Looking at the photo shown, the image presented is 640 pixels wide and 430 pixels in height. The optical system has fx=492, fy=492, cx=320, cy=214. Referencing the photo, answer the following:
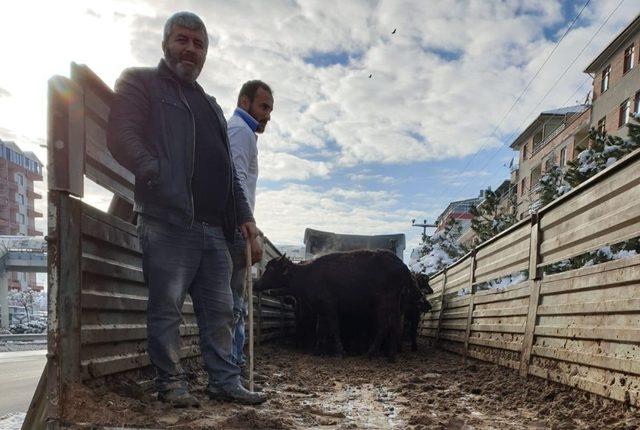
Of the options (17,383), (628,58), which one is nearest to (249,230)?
(17,383)

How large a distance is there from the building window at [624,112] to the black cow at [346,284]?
2292 centimetres

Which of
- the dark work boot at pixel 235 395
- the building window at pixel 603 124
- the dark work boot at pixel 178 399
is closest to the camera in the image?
A: the dark work boot at pixel 178 399

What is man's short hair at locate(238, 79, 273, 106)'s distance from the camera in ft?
13.8

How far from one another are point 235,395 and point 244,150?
5.92 ft

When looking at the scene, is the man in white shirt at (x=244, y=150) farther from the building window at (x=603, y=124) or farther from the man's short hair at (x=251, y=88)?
the building window at (x=603, y=124)

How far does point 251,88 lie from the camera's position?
4.22 metres

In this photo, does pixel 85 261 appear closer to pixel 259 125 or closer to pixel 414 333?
pixel 259 125

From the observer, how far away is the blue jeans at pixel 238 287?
3881 millimetres

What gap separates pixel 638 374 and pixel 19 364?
1026 cm

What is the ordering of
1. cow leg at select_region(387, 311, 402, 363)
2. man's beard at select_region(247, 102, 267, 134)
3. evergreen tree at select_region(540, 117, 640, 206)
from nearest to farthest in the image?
1. man's beard at select_region(247, 102, 267, 134)
2. cow leg at select_region(387, 311, 402, 363)
3. evergreen tree at select_region(540, 117, 640, 206)

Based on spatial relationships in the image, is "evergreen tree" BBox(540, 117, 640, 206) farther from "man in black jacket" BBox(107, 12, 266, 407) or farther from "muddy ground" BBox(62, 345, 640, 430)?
"man in black jacket" BBox(107, 12, 266, 407)

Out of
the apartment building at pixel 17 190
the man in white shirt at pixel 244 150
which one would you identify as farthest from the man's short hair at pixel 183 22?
the apartment building at pixel 17 190

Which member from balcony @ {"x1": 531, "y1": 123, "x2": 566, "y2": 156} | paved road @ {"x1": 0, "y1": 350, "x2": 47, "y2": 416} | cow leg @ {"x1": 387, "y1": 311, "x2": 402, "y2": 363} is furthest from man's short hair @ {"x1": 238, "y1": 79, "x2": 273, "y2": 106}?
balcony @ {"x1": 531, "y1": 123, "x2": 566, "y2": 156}

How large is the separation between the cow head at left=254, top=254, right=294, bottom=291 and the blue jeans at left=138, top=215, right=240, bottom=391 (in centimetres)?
427
